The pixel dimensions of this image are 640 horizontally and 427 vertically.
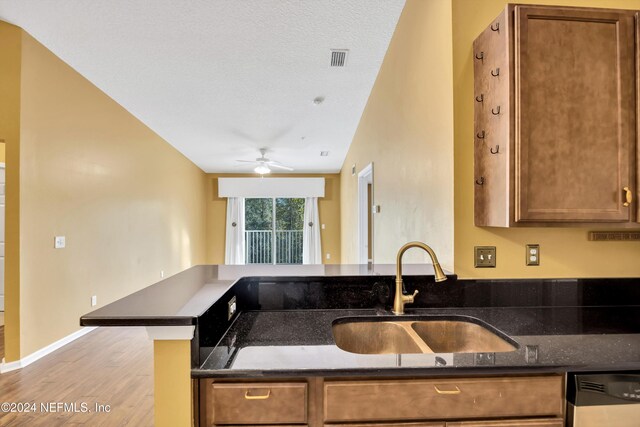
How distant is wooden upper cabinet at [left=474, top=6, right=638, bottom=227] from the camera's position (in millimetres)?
1318

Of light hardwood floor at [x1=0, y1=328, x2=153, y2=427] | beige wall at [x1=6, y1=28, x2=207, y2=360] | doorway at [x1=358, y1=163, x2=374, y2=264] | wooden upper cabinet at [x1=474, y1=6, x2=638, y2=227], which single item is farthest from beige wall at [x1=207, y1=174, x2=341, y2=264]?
wooden upper cabinet at [x1=474, y1=6, x2=638, y2=227]

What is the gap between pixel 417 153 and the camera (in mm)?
2213

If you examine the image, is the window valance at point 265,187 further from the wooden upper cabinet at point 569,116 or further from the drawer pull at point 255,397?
the drawer pull at point 255,397

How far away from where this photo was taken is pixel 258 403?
990 millimetres

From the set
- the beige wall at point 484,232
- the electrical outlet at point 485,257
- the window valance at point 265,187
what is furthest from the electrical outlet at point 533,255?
the window valance at point 265,187

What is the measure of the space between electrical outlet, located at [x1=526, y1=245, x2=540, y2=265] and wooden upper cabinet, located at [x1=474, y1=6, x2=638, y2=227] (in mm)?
306

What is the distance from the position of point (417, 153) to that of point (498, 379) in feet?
4.95

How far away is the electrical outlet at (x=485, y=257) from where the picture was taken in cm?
162

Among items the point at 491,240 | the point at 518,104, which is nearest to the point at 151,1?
the point at 518,104

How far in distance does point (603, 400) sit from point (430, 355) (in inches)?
21.1

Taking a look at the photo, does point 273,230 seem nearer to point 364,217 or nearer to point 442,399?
point 364,217

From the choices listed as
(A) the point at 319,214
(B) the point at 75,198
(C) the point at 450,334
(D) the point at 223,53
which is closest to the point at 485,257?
(C) the point at 450,334

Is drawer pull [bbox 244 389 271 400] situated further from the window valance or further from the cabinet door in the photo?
the window valance

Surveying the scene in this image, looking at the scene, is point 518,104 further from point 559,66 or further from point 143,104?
point 143,104
